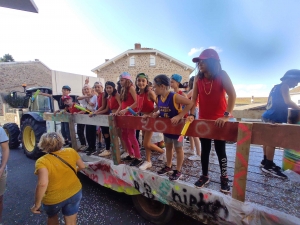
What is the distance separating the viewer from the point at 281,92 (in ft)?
8.09

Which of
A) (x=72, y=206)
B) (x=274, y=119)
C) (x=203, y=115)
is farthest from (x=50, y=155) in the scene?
(x=274, y=119)

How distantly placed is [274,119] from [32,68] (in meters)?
27.3

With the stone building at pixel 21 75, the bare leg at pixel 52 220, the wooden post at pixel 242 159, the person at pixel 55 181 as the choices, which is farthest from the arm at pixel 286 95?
the stone building at pixel 21 75

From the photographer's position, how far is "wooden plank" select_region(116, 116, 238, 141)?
1.66 metres

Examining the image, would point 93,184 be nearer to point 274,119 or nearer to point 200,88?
point 200,88

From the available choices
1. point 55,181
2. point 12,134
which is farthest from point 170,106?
point 12,134

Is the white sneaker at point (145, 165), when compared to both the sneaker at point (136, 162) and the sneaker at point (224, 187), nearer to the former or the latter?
the sneaker at point (136, 162)

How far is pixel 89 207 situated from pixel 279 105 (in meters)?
3.38

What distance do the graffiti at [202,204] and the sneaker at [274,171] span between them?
1.17 m

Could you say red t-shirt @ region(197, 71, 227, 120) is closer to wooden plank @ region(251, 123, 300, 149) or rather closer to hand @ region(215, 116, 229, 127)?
hand @ region(215, 116, 229, 127)

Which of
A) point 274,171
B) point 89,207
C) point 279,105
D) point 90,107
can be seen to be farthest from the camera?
point 90,107

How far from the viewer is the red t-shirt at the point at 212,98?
1974 mm

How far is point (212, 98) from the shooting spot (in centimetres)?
201

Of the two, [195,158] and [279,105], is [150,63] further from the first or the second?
[279,105]
